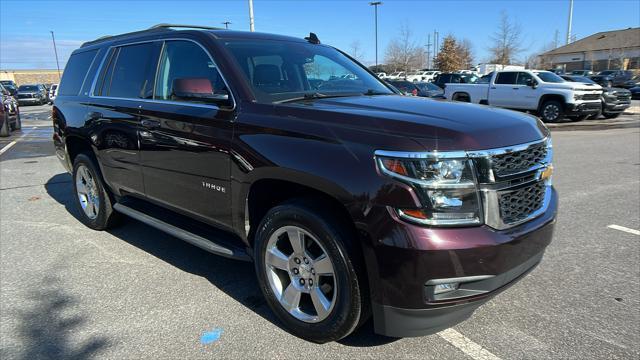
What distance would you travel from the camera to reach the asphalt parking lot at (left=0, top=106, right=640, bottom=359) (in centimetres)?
287

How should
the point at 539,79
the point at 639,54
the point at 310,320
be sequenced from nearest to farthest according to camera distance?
the point at 310,320, the point at 539,79, the point at 639,54

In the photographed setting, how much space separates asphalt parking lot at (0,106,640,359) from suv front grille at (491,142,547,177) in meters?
1.13

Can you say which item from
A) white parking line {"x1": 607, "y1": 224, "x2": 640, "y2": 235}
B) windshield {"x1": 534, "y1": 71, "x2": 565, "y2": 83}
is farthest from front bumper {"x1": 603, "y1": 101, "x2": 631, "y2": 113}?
white parking line {"x1": 607, "y1": 224, "x2": 640, "y2": 235}

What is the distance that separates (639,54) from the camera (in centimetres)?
6425

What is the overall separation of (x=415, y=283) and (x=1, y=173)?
938 cm

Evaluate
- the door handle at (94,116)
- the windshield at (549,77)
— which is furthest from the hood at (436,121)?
the windshield at (549,77)

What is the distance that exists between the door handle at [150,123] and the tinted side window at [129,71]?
1.09ft

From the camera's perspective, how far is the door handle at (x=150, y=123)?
3.84m

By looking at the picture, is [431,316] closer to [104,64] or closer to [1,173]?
[104,64]

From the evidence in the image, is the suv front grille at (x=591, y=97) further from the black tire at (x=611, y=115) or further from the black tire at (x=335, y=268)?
the black tire at (x=335, y=268)

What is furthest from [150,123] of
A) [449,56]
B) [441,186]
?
[449,56]

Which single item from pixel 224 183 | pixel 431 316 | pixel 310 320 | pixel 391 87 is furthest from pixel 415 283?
pixel 391 87

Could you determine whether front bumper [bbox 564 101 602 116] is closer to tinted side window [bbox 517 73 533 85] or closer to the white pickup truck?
the white pickup truck

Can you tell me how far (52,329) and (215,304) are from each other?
1094mm
